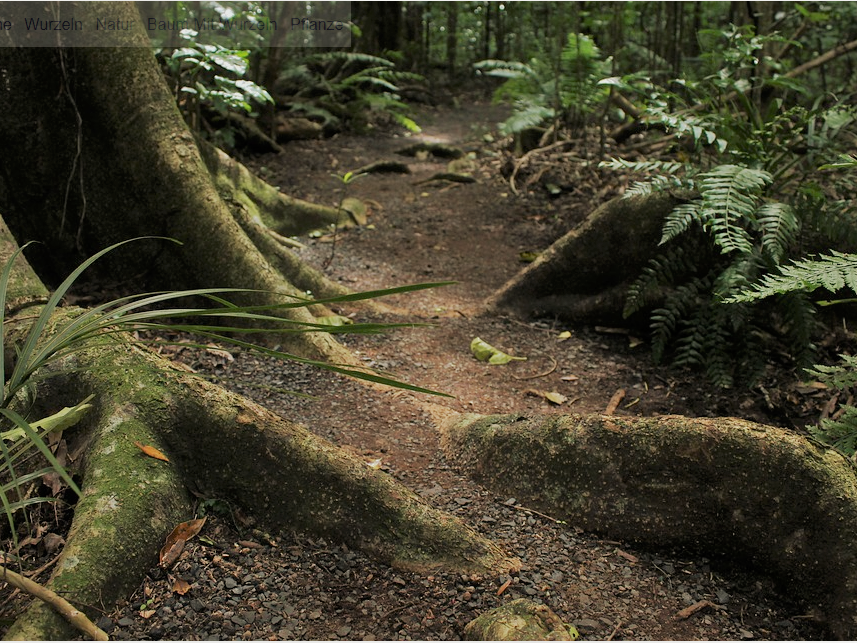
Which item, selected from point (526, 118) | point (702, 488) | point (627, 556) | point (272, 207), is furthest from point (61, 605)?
point (526, 118)

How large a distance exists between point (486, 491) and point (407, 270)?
3.30 meters

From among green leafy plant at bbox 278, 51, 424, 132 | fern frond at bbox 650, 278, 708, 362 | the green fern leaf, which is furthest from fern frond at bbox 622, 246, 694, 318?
green leafy plant at bbox 278, 51, 424, 132

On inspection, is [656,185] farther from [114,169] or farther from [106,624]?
[106,624]

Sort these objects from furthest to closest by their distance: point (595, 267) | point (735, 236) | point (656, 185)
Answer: point (595, 267) < point (656, 185) < point (735, 236)

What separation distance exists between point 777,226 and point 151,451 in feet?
10.8

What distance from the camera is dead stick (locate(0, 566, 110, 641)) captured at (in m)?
1.72

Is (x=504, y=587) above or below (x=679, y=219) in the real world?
below

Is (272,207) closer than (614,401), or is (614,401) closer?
(614,401)

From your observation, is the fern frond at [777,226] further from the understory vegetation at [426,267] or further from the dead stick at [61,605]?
the dead stick at [61,605]

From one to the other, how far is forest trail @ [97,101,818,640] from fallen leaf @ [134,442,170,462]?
0.96 ft

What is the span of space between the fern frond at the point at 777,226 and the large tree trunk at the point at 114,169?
2383 millimetres

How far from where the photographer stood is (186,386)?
256 cm

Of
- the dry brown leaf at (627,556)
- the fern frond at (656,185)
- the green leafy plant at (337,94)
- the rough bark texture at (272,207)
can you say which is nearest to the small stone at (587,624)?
the dry brown leaf at (627,556)

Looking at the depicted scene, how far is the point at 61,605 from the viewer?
1837mm
